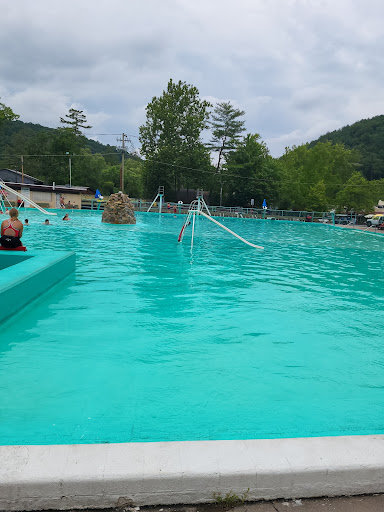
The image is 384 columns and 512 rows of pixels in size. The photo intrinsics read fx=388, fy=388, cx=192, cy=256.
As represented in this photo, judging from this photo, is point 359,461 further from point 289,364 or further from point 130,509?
point 289,364

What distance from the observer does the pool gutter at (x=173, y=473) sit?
2.45 meters

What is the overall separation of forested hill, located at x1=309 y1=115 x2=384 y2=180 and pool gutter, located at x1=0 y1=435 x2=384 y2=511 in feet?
361

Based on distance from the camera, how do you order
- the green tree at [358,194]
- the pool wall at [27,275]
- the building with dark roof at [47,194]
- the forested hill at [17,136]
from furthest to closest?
1. the forested hill at [17,136]
2. the green tree at [358,194]
3. the building with dark roof at [47,194]
4. the pool wall at [27,275]

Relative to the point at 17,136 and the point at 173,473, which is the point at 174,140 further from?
the point at 173,473

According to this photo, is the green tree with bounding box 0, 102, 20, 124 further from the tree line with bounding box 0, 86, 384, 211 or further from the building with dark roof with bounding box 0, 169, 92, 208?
the building with dark roof with bounding box 0, 169, 92, 208

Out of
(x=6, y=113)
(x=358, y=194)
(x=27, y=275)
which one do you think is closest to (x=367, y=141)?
(x=358, y=194)

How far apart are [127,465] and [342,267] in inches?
592

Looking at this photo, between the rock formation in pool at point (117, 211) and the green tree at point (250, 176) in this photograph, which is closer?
the rock formation in pool at point (117, 211)

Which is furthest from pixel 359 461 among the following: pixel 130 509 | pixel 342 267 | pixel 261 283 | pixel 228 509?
pixel 342 267

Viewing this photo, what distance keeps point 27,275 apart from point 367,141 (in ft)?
400

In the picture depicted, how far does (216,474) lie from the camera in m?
2.56

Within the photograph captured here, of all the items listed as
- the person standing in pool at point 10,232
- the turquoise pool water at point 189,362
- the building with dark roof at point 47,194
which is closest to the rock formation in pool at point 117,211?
the turquoise pool water at point 189,362

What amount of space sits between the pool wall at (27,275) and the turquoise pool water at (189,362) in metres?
0.27

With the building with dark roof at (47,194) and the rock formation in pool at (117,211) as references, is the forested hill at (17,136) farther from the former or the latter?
the rock formation in pool at (117,211)
